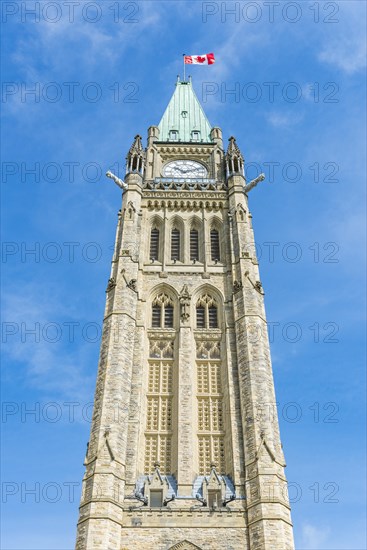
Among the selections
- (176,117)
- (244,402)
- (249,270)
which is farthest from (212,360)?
(176,117)

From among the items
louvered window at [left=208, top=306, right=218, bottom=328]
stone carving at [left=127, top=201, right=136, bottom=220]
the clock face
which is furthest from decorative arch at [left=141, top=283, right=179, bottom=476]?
the clock face

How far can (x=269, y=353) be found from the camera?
30.9 meters

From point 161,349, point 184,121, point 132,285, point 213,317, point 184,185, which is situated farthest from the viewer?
point 184,121

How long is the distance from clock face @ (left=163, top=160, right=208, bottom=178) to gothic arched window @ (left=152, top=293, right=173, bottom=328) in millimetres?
13192

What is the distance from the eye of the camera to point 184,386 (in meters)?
30.0

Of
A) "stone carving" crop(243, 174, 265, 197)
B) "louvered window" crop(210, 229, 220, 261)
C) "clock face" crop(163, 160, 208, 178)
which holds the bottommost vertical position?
"louvered window" crop(210, 229, 220, 261)

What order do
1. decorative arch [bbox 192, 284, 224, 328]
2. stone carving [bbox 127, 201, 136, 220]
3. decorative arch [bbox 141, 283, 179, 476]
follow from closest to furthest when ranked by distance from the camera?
decorative arch [bbox 141, 283, 179, 476] → decorative arch [bbox 192, 284, 224, 328] → stone carving [bbox 127, 201, 136, 220]

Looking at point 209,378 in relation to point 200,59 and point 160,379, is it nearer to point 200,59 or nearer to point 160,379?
point 160,379

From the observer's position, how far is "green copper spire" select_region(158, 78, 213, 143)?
49.8m

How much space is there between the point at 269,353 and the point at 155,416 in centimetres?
694

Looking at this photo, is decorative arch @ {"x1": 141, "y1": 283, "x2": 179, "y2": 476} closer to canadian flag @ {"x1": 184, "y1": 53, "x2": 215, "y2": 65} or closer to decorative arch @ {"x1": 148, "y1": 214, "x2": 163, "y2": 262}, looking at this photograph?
decorative arch @ {"x1": 148, "y1": 214, "x2": 163, "y2": 262}

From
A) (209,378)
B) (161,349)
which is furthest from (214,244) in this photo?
(209,378)

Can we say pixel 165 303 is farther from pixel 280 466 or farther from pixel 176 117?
pixel 176 117

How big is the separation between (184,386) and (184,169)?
2109cm
